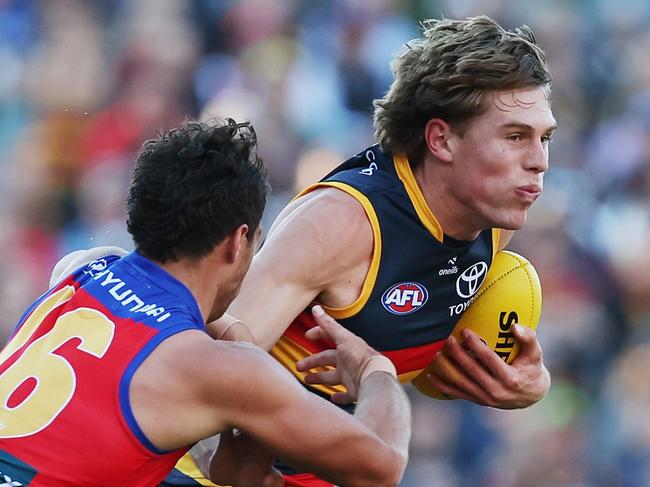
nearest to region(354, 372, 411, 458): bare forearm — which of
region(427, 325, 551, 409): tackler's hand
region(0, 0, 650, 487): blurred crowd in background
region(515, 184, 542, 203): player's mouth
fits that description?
region(427, 325, 551, 409): tackler's hand

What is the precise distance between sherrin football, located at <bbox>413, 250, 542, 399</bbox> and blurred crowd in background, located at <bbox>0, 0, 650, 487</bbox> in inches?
96.6

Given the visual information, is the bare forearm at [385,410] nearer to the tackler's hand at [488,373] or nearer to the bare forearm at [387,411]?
the bare forearm at [387,411]

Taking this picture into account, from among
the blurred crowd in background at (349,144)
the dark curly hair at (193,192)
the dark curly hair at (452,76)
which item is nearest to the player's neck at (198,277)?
the dark curly hair at (193,192)

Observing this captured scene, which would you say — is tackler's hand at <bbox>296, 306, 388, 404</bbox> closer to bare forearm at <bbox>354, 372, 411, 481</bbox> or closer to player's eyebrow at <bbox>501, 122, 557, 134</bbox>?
bare forearm at <bbox>354, 372, 411, 481</bbox>

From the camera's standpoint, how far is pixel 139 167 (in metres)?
3.27

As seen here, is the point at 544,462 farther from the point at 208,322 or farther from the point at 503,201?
the point at 208,322

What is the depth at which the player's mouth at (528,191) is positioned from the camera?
411 centimetres

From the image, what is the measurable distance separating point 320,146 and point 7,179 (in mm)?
1861

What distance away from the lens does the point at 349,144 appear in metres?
7.34

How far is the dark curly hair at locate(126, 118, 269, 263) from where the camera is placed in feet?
10.4

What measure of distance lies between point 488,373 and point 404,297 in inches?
18.7

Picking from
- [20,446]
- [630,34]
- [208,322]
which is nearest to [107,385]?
[20,446]

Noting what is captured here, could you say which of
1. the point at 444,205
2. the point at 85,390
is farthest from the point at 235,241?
the point at 444,205

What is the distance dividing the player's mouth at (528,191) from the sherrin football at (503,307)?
404mm
